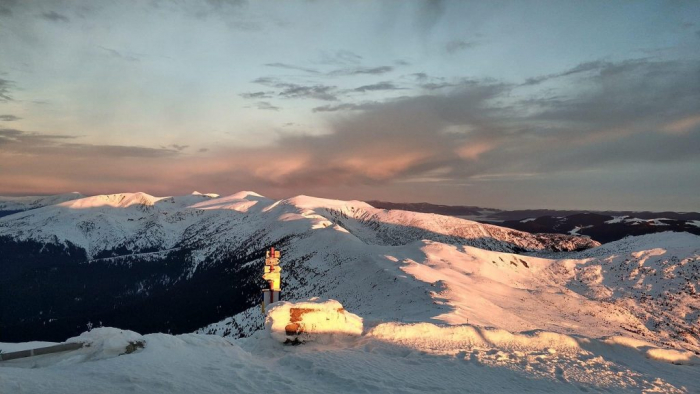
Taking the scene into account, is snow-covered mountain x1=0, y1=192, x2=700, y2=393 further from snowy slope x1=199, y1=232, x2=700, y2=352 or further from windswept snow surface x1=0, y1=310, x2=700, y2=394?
snowy slope x1=199, y1=232, x2=700, y2=352

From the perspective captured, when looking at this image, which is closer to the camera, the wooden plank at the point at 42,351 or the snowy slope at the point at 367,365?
the snowy slope at the point at 367,365

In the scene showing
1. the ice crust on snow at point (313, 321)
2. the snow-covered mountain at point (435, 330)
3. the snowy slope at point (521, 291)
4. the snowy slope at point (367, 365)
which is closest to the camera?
the snowy slope at point (367, 365)

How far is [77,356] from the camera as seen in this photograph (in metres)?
14.2

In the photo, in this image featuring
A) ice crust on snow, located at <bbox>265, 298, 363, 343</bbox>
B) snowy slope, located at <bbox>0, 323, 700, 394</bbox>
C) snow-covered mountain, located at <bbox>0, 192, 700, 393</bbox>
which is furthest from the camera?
ice crust on snow, located at <bbox>265, 298, 363, 343</bbox>

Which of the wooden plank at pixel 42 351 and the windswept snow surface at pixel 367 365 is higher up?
the wooden plank at pixel 42 351

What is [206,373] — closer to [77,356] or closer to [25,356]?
[77,356]

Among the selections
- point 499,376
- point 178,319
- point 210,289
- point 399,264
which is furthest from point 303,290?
point 499,376

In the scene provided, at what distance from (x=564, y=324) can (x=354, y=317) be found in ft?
111

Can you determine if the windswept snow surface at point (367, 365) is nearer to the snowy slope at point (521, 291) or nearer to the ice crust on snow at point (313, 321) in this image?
the ice crust on snow at point (313, 321)

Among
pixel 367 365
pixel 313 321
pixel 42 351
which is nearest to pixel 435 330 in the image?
pixel 313 321

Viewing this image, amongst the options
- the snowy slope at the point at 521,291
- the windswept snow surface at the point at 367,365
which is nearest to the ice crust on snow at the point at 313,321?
the windswept snow surface at the point at 367,365

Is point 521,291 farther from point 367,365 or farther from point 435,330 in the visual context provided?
point 367,365

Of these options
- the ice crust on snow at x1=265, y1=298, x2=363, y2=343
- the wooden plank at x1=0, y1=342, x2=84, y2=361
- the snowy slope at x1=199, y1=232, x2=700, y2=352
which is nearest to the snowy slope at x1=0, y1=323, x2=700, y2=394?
the wooden plank at x1=0, y1=342, x2=84, y2=361

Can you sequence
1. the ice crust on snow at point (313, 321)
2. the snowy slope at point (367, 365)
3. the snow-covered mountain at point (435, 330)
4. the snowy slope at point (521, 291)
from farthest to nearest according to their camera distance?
the snowy slope at point (521, 291) → the ice crust on snow at point (313, 321) → the snow-covered mountain at point (435, 330) → the snowy slope at point (367, 365)
